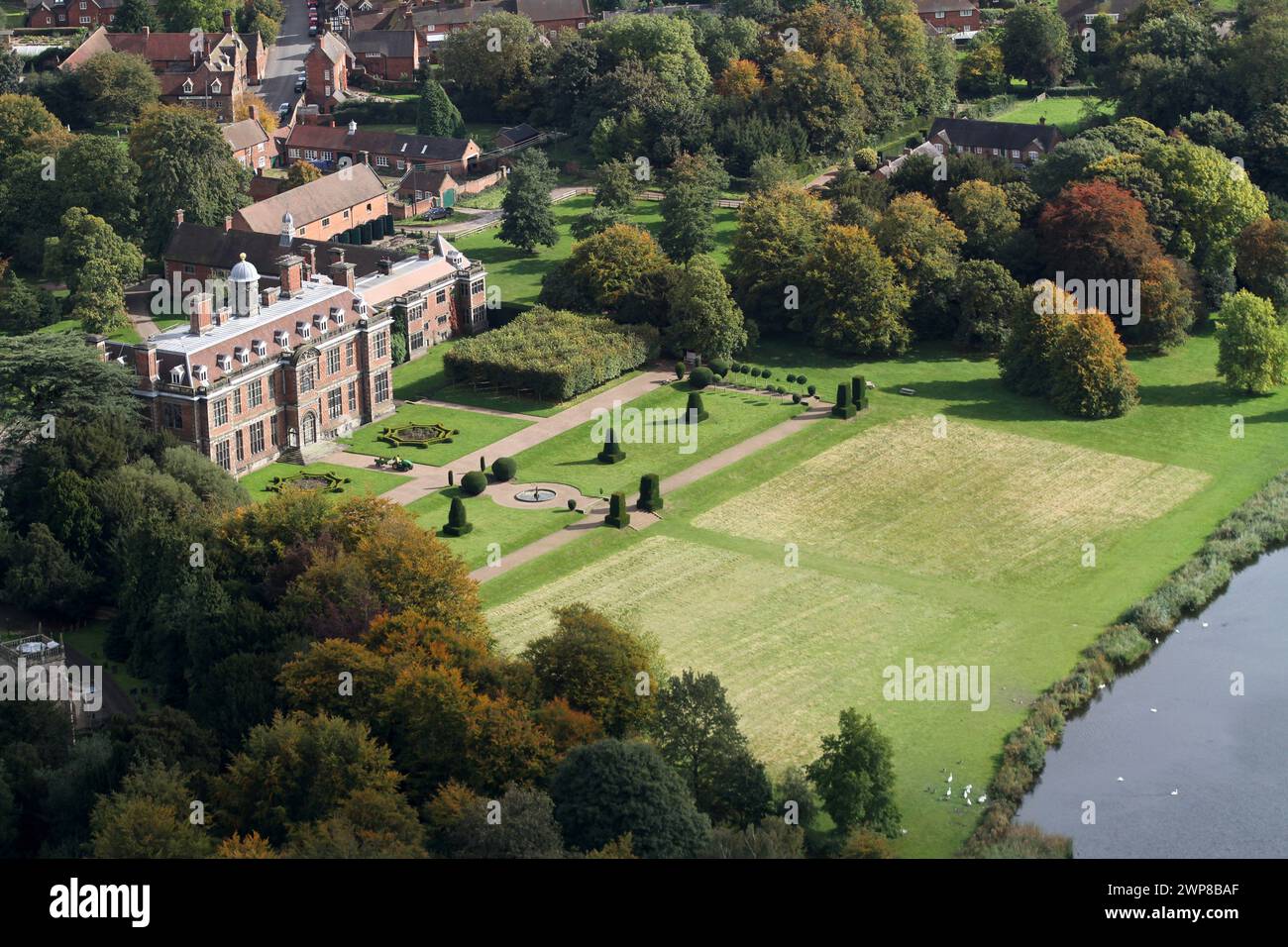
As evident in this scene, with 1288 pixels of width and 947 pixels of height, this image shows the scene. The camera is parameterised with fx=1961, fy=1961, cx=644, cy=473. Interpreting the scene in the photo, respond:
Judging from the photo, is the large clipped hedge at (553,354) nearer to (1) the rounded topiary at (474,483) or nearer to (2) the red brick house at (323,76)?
(1) the rounded topiary at (474,483)

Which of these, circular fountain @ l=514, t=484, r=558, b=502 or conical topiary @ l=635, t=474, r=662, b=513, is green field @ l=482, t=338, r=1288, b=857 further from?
circular fountain @ l=514, t=484, r=558, b=502

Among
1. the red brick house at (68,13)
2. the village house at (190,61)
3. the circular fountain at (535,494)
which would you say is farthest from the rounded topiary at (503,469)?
the red brick house at (68,13)

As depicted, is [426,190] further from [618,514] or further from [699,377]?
[618,514]

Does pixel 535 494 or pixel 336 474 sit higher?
pixel 336 474

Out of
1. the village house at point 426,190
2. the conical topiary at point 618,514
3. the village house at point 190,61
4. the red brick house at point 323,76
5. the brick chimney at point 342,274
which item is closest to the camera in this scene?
the conical topiary at point 618,514

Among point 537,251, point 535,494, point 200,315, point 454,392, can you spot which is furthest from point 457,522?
point 537,251
